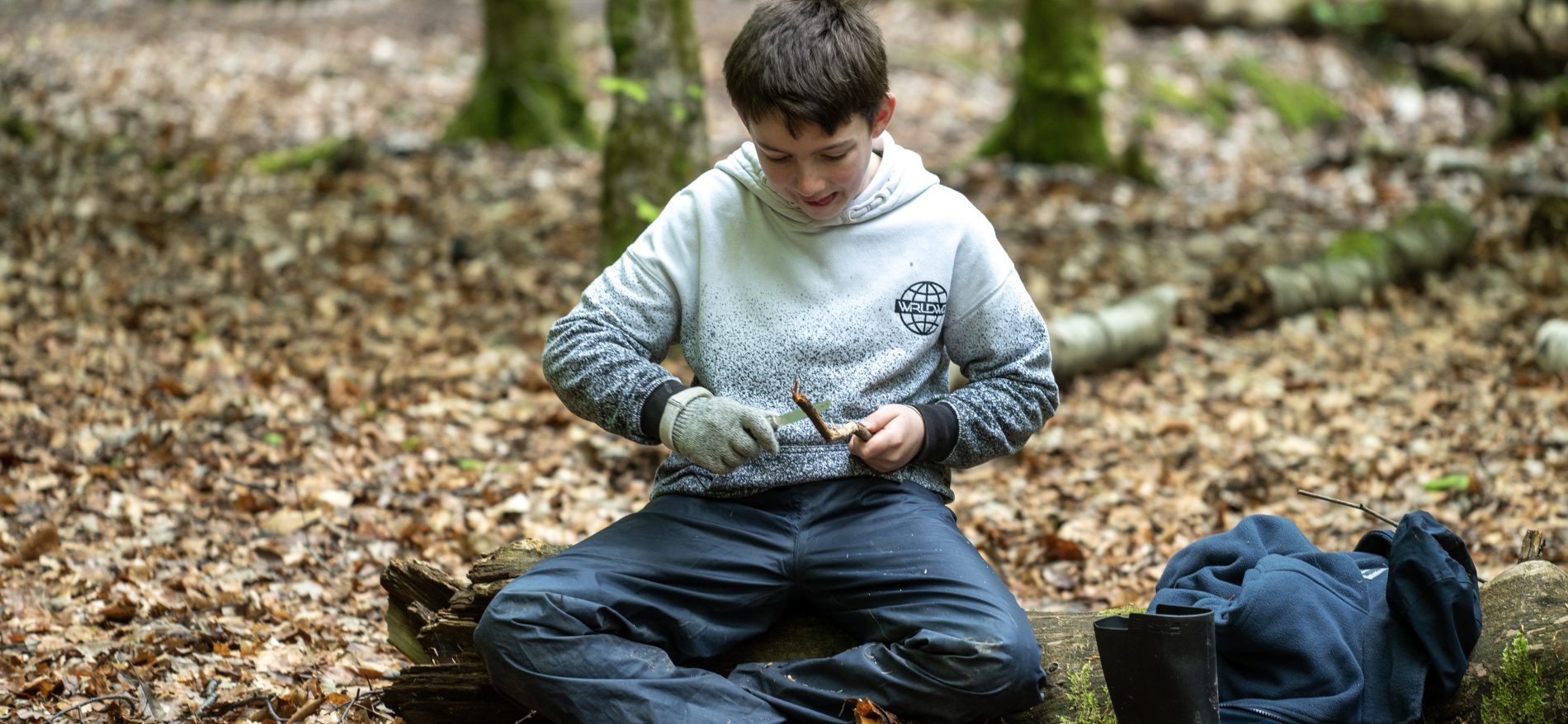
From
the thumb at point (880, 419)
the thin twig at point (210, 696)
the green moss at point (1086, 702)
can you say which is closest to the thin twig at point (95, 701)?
the thin twig at point (210, 696)

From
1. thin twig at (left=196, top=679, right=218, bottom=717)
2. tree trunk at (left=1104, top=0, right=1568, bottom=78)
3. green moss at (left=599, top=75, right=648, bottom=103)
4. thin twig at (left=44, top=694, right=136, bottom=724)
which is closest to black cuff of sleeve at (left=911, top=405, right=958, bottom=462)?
thin twig at (left=196, top=679, right=218, bottom=717)

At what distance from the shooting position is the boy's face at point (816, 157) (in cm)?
272

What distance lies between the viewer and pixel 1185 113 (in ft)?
36.8

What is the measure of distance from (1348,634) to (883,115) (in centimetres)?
149

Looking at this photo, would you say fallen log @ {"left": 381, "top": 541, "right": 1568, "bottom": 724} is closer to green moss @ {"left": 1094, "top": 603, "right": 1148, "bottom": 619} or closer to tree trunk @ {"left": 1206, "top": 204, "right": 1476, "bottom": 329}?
green moss @ {"left": 1094, "top": 603, "right": 1148, "bottom": 619}

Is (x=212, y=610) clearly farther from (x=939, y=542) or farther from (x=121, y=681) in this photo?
(x=939, y=542)

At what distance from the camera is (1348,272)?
6.98 m

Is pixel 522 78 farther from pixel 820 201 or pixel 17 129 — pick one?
pixel 820 201

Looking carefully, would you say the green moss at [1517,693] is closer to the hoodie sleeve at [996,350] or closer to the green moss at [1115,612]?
the green moss at [1115,612]

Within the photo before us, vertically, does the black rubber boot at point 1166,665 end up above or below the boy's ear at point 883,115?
below

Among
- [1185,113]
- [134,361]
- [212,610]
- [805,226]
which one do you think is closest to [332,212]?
[134,361]

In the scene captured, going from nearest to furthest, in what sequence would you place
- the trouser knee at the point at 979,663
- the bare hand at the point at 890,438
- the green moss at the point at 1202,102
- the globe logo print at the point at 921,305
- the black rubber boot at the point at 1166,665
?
the black rubber boot at the point at 1166,665 → the trouser knee at the point at 979,663 → the bare hand at the point at 890,438 → the globe logo print at the point at 921,305 → the green moss at the point at 1202,102

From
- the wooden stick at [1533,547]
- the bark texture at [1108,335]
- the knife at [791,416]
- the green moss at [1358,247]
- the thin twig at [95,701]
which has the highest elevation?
the knife at [791,416]

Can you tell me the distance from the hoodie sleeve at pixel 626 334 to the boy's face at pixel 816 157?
0.32m
